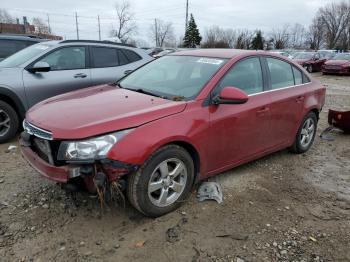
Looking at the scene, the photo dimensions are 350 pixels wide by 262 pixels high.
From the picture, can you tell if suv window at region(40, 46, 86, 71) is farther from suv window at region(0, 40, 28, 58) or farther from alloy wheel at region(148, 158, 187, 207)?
alloy wheel at region(148, 158, 187, 207)

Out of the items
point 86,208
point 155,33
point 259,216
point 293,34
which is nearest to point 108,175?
point 86,208

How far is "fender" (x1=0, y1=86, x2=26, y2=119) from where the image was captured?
17.6ft

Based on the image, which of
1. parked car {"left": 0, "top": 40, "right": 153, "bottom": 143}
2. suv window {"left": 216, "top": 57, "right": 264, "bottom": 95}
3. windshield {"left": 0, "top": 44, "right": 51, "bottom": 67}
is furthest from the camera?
windshield {"left": 0, "top": 44, "right": 51, "bottom": 67}

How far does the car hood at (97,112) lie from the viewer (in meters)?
2.96

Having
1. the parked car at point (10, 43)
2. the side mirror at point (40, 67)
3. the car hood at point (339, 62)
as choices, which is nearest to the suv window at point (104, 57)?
the side mirror at point (40, 67)

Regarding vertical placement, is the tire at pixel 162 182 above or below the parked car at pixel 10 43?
below

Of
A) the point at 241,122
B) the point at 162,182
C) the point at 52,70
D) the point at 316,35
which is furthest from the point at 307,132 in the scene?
the point at 316,35

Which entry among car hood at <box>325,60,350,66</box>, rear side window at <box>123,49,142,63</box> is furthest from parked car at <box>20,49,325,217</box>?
car hood at <box>325,60,350,66</box>

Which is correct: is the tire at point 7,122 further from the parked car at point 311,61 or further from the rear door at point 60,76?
the parked car at point 311,61

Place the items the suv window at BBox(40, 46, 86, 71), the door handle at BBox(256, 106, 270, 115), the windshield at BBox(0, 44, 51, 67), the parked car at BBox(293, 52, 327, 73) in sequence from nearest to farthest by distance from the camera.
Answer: the door handle at BBox(256, 106, 270, 115) → the windshield at BBox(0, 44, 51, 67) → the suv window at BBox(40, 46, 86, 71) → the parked car at BBox(293, 52, 327, 73)

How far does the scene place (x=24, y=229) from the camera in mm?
3203

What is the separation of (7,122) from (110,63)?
2194mm

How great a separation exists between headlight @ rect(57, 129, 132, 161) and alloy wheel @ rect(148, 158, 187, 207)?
556mm

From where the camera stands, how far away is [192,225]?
335cm
